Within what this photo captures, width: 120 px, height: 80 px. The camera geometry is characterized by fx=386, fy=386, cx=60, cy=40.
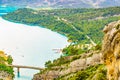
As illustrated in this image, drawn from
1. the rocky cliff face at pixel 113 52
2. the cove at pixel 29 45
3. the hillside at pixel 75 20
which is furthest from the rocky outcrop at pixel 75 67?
the hillside at pixel 75 20

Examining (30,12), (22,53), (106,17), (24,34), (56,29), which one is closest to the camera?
(22,53)

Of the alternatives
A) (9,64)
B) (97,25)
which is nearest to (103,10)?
(97,25)

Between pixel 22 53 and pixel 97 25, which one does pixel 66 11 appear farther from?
pixel 22 53

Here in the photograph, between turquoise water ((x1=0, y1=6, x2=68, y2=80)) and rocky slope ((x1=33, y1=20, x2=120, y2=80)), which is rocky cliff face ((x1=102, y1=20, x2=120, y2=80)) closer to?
rocky slope ((x1=33, y1=20, x2=120, y2=80))

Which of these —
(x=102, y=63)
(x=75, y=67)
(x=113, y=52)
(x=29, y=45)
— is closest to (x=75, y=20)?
(x=29, y=45)

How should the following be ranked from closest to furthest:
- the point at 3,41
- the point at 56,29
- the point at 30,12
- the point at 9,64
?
the point at 9,64, the point at 3,41, the point at 56,29, the point at 30,12

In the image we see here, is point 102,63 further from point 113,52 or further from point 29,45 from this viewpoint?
point 29,45

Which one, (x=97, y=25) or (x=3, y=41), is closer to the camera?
(x=3, y=41)
